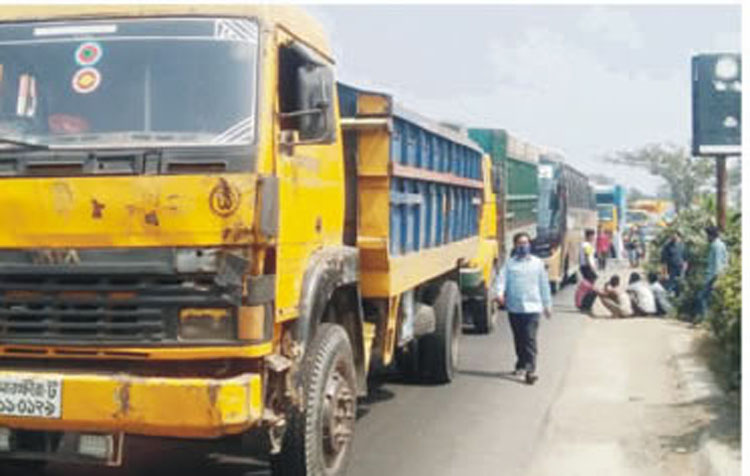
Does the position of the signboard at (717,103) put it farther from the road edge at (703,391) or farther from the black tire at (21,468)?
the black tire at (21,468)

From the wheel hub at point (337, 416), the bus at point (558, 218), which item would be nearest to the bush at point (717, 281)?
the bus at point (558, 218)

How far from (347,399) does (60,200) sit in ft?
6.52

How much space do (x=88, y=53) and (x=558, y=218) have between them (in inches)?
609

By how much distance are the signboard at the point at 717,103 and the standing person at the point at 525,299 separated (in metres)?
3.81

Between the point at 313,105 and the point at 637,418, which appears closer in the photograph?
the point at 313,105

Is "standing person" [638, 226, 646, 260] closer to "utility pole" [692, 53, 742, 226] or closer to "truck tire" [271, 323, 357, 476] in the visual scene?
"utility pole" [692, 53, 742, 226]

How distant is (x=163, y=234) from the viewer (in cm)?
403

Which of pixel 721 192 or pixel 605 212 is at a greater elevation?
pixel 721 192

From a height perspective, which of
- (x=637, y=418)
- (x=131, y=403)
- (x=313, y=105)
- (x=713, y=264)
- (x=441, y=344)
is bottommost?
(x=637, y=418)

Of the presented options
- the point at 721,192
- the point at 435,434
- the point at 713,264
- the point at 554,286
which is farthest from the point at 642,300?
the point at 435,434

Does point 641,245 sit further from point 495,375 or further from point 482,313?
point 495,375

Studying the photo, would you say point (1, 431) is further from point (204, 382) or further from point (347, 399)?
point (347, 399)

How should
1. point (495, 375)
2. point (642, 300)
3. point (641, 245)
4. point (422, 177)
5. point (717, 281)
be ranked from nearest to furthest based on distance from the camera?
point (422, 177), point (495, 375), point (717, 281), point (642, 300), point (641, 245)

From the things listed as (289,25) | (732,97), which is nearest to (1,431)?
(289,25)
